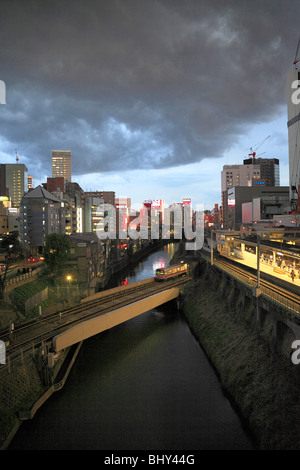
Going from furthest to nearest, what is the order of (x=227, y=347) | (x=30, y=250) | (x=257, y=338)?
(x=30, y=250), (x=227, y=347), (x=257, y=338)

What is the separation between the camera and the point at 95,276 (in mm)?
40875

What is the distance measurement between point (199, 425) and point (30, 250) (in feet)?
141

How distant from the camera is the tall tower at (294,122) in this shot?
200 feet

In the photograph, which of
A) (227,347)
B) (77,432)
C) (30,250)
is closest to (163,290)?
(227,347)

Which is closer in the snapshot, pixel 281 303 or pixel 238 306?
pixel 281 303

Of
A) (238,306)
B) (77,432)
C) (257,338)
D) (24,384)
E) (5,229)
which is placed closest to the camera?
(77,432)

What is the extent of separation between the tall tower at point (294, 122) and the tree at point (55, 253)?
51727mm

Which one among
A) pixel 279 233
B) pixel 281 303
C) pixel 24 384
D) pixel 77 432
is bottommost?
pixel 77 432

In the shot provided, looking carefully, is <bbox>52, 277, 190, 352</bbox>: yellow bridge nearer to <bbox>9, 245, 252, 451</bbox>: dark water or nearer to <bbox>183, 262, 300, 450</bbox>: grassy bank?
<bbox>9, 245, 252, 451</bbox>: dark water

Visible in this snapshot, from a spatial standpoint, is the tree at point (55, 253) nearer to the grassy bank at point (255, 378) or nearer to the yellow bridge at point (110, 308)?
the yellow bridge at point (110, 308)

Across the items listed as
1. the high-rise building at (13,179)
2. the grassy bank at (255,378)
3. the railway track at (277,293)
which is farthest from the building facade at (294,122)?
the high-rise building at (13,179)

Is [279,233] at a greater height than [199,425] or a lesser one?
greater

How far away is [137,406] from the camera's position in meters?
15.2

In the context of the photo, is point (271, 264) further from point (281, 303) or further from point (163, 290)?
point (281, 303)
